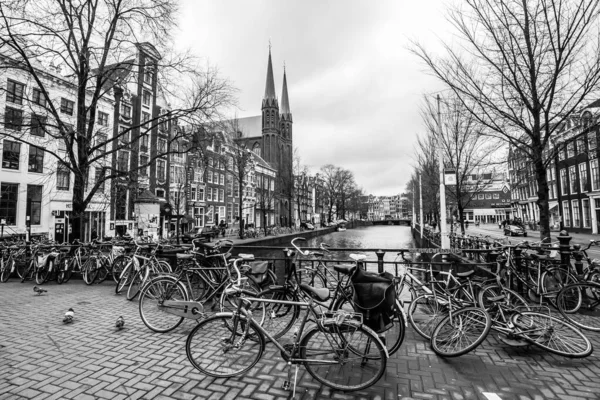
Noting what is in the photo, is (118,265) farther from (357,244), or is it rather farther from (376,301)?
(357,244)

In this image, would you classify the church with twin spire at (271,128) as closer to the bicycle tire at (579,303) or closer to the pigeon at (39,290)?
the pigeon at (39,290)

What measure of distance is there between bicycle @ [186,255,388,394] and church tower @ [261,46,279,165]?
72128 mm

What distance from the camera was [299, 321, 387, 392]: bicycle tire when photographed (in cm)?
301

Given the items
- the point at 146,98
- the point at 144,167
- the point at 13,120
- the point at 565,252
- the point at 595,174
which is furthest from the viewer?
the point at 146,98

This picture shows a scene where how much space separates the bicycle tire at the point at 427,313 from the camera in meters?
4.26

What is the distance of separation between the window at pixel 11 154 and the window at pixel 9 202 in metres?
1.37

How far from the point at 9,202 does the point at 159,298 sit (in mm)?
24796

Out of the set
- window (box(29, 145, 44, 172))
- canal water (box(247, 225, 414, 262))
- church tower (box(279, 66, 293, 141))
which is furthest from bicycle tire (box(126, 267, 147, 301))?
church tower (box(279, 66, 293, 141))

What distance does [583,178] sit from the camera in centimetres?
3183

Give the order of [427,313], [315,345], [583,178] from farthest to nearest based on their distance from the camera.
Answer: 1. [583,178]
2. [427,313]
3. [315,345]

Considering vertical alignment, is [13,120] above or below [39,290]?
above

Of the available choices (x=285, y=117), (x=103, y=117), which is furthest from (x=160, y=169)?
(x=285, y=117)

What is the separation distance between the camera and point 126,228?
29.2 metres

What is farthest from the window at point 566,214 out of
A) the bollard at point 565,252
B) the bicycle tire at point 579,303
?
the bicycle tire at point 579,303
